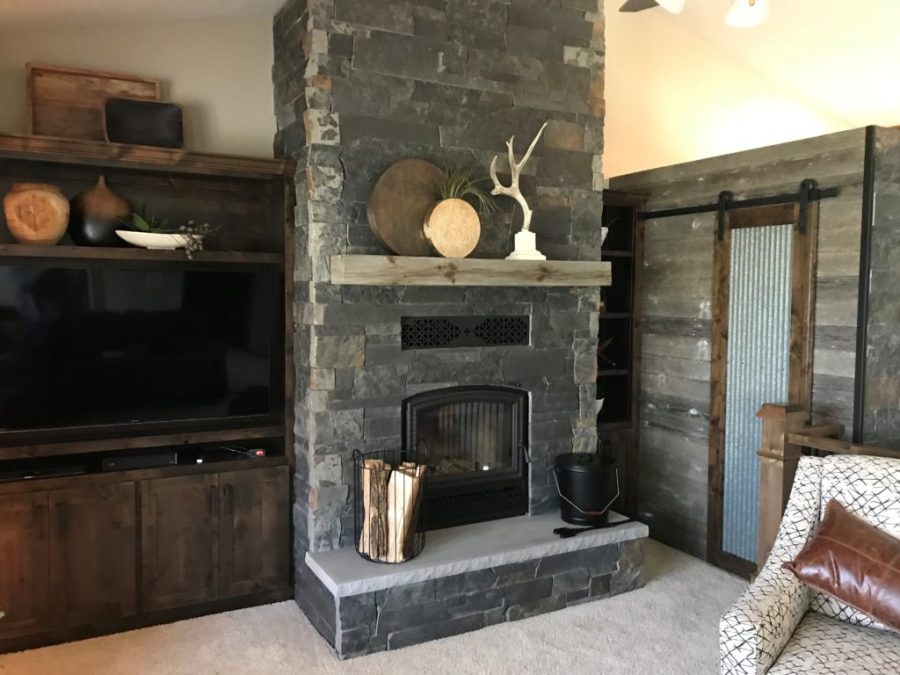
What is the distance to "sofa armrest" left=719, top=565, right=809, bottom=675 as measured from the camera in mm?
2303

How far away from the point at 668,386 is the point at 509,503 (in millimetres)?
1339

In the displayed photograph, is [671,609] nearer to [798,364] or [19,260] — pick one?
[798,364]

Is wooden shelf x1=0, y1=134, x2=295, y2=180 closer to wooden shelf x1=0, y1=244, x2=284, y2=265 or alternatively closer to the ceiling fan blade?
wooden shelf x1=0, y1=244, x2=284, y2=265

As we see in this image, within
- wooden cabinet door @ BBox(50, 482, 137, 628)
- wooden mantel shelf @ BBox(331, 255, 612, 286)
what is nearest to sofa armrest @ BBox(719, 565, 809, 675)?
wooden mantel shelf @ BBox(331, 255, 612, 286)

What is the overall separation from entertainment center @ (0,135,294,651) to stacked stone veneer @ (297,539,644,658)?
0.56 meters

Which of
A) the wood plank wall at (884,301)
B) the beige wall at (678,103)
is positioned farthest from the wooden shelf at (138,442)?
the beige wall at (678,103)

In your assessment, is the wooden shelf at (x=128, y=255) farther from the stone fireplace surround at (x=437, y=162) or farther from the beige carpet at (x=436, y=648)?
the beige carpet at (x=436, y=648)

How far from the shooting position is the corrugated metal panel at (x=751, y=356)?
382 cm

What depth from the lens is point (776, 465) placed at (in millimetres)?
3387

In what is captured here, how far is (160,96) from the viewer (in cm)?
366

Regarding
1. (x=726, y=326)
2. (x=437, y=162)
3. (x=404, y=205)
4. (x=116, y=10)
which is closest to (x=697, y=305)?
(x=726, y=326)

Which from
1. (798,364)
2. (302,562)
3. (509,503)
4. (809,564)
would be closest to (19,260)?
(302,562)

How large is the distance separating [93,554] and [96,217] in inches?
58.0

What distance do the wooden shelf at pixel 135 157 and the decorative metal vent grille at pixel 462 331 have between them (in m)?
0.95
